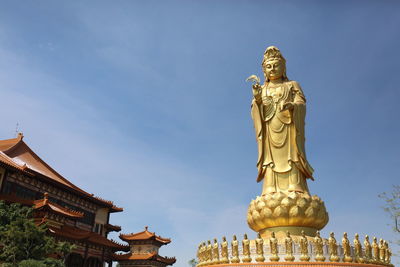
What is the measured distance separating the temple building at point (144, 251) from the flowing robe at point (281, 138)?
733 inches

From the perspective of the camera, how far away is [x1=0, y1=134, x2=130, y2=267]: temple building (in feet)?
64.1

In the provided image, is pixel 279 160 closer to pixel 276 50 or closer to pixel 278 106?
pixel 278 106

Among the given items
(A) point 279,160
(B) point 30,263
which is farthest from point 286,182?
(B) point 30,263

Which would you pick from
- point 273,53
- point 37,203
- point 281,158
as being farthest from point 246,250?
point 37,203

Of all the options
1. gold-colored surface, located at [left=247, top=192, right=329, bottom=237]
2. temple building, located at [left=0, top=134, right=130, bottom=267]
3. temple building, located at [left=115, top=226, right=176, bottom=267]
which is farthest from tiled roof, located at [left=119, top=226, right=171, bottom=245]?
gold-colored surface, located at [left=247, top=192, right=329, bottom=237]

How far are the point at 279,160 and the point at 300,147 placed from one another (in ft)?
2.37

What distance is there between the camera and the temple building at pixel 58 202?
19.5m

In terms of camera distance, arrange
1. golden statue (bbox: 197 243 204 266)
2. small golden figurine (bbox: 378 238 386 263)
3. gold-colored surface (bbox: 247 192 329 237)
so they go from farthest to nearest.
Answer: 1. golden statue (bbox: 197 243 204 266)
2. gold-colored surface (bbox: 247 192 329 237)
3. small golden figurine (bbox: 378 238 386 263)

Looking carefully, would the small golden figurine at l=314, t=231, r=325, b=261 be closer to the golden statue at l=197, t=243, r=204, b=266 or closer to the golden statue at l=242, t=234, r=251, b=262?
the golden statue at l=242, t=234, r=251, b=262

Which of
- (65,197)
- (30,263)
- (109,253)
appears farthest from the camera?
(109,253)

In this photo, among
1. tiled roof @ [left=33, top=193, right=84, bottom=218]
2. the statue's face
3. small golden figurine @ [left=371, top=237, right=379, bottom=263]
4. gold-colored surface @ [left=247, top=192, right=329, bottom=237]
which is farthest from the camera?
tiled roof @ [left=33, top=193, right=84, bottom=218]

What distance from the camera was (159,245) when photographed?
30.0 metres

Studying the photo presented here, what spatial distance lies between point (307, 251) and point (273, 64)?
19.9ft

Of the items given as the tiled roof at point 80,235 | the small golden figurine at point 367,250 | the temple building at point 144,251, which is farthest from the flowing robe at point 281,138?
the temple building at point 144,251
